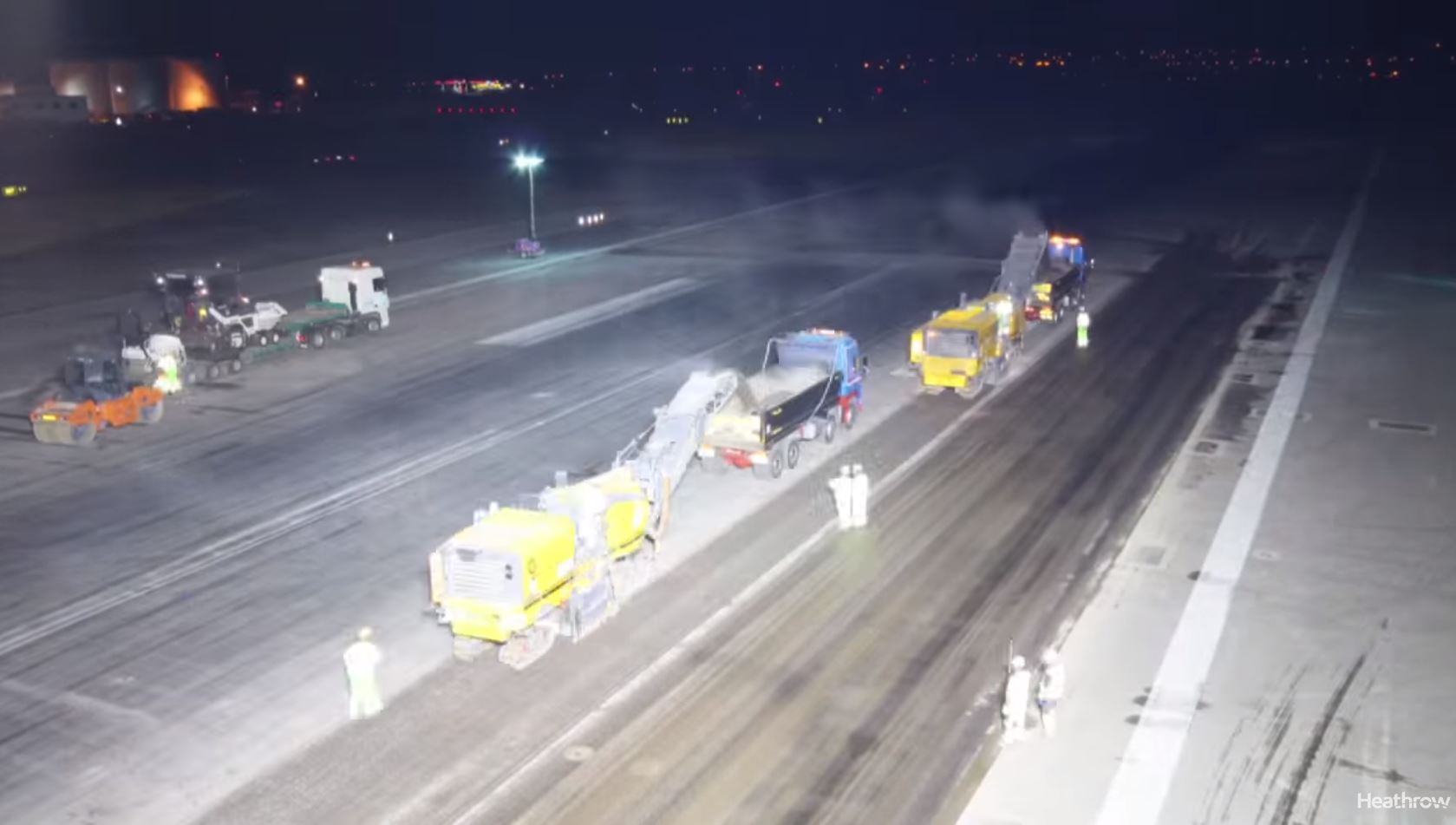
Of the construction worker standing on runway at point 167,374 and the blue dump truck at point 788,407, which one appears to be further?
the construction worker standing on runway at point 167,374

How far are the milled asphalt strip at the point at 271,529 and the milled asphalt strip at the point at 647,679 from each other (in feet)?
32.2

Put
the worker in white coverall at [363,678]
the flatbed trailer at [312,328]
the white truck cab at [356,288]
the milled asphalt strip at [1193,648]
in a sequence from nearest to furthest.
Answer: the milled asphalt strip at [1193,648] < the worker in white coverall at [363,678] < the flatbed trailer at [312,328] < the white truck cab at [356,288]

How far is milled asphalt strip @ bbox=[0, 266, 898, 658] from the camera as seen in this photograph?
2253cm

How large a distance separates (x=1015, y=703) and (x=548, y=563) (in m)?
7.68

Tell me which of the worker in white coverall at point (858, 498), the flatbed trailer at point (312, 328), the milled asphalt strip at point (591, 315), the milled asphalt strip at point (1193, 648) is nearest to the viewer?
the milled asphalt strip at point (1193, 648)

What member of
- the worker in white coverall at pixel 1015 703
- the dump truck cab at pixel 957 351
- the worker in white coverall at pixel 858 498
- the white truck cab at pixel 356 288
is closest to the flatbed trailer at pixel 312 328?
the white truck cab at pixel 356 288

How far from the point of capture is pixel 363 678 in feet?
61.1

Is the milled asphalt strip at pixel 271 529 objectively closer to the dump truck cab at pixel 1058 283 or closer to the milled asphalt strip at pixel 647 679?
the milled asphalt strip at pixel 647 679

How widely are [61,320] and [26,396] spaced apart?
1199cm

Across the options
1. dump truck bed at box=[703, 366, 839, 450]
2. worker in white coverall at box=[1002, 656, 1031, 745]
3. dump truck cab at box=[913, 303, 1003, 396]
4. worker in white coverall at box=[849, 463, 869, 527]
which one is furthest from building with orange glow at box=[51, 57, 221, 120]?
worker in white coverall at box=[1002, 656, 1031, 745]

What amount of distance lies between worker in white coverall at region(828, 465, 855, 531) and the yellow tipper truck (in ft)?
13.1

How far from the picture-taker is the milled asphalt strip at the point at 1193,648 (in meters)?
16.6

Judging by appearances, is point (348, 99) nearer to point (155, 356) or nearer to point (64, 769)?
point (155, 356)

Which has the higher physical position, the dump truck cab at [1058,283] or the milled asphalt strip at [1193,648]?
the dump truck cab at [1058,283]
